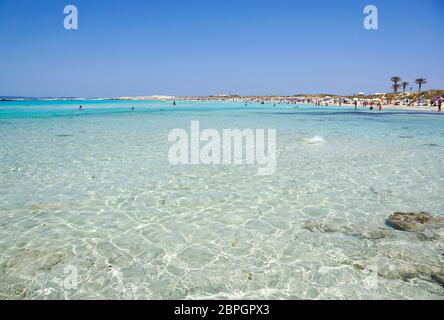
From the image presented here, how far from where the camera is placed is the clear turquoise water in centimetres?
466

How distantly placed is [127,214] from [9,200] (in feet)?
11.5

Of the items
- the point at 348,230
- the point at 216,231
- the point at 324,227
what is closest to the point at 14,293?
the point at 216,231

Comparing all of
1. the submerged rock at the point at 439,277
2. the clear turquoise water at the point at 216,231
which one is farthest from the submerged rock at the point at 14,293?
the submerged rock at the point at 439,277

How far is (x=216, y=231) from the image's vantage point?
6500mm

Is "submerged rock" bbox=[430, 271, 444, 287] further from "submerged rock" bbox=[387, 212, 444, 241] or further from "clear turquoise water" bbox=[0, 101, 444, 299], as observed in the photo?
"submerged rock" bbox=[387, 212, 444, 241]

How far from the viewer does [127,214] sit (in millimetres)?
7336

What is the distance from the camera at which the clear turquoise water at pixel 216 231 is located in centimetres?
466

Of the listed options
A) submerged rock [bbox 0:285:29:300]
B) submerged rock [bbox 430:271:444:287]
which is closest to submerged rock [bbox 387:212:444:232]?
submerged rock [bbox 430:271:444:287]

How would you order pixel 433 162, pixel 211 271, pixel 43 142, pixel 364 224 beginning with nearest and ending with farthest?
1. pixel 211 271
2. pixel 364 224
3. pixel 433 162
4. pixel 43 142

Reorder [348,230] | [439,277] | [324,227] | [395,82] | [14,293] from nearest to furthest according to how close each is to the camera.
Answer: [14,293]
[439,277]
[348,230]
[324,227]
[395,82]

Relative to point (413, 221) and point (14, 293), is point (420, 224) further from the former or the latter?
point (14, 293)
